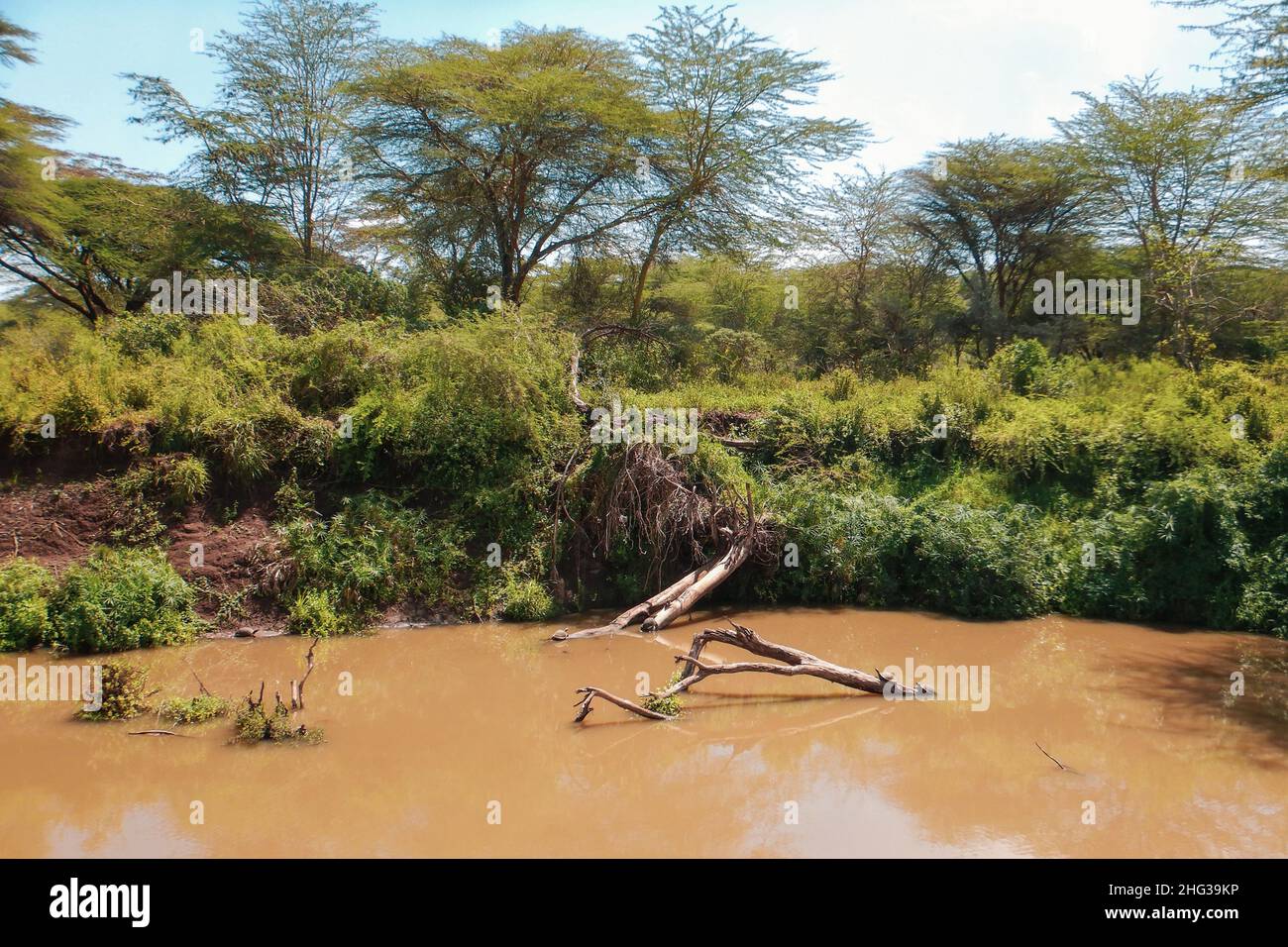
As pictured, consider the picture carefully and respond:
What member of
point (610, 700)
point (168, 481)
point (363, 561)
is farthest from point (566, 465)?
point (168, 481)

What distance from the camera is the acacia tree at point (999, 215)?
17.7 meters

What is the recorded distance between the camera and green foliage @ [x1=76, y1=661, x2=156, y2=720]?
738 centimetres

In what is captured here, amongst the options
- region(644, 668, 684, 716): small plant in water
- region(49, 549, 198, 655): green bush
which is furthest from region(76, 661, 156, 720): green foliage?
region(644, 668, 684, 716): small plant in water

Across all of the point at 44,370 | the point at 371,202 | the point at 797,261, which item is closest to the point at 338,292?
the point at 371,202

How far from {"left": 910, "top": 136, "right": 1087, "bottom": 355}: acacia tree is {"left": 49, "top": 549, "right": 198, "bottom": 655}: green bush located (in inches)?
605

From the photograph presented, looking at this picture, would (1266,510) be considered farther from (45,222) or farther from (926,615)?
(45,222)

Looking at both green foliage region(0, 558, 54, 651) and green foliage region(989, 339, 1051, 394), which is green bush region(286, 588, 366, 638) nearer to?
green foliage region(0, 558, 54, 651)

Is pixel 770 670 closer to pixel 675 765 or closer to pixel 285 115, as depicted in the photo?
pixel 675 765

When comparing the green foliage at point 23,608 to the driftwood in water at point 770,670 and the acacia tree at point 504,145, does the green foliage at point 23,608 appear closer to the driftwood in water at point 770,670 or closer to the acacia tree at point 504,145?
the driftwood in water at point 770,670

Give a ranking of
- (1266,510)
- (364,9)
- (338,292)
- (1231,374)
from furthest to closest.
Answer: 1. (364,9)
2. (338,292)
3. (1231,374)
4. (1266,510)

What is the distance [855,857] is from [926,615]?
591 cm

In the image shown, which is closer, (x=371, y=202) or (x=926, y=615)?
(x=926, y=615)

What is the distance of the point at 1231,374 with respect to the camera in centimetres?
1250

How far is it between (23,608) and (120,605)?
0.90m
